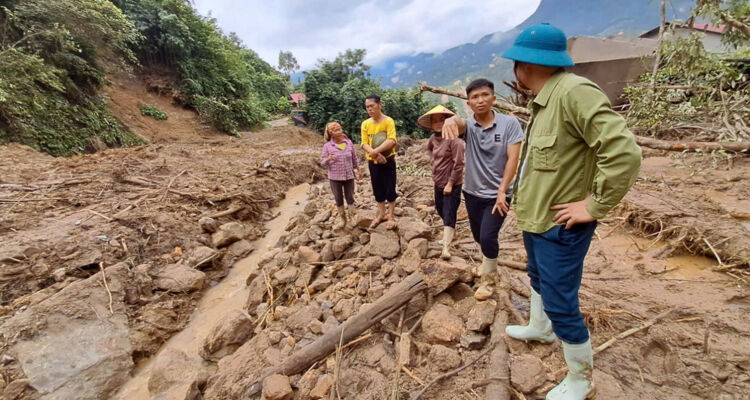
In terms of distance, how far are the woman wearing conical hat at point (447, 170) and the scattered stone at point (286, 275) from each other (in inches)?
78.3

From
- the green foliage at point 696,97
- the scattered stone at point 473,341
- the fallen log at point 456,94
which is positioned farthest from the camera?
the fallen log at point 456,94

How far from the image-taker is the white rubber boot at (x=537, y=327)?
6.70 ft

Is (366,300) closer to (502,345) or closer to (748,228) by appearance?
(502,345)

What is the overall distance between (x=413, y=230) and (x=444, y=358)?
173 centimetres

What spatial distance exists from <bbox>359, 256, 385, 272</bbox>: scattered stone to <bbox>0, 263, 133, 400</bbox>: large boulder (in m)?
2.88

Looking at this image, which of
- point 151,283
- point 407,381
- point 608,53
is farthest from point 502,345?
point 608,53

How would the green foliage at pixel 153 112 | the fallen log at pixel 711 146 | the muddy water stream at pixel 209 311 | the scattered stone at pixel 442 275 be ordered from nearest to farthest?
the scattered stone at pixel 442 275, the muddy water stream at pixel 209 311, the fallen log at pixel 711 146, the green foliage at pixel 153 112

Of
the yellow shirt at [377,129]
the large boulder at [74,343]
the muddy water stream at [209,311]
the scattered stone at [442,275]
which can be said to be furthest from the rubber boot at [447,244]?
the large boulder at [74,343]

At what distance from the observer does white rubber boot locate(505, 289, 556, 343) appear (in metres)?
2.04

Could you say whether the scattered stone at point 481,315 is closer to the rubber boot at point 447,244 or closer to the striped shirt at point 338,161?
the rubber boot at point 447,244

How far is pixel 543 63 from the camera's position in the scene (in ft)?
4.55

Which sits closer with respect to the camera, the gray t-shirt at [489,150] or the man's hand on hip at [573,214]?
the man's hand on hip at [573,214]

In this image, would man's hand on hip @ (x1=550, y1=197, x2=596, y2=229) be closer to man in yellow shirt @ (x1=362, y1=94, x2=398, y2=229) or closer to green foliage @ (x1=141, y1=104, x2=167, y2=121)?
man in yellow shirt @ (x1=362, y1=94, x2=398, y2=229)

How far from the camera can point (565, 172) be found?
1461mm
